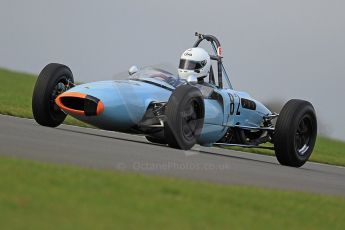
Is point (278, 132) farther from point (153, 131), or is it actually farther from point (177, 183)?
point (177, 183)

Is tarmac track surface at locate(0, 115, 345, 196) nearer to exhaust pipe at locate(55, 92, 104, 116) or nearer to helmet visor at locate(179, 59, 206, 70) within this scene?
exhaust pipe at locate(55, 92, 104, 116)

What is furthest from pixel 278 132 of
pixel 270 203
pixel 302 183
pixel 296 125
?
pixel 270 203

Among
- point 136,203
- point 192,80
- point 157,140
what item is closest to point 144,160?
point 136,203

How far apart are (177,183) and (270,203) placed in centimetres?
90

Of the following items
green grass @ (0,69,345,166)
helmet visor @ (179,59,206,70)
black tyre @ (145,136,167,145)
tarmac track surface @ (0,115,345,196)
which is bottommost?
green grass @ (0,69,345,166)

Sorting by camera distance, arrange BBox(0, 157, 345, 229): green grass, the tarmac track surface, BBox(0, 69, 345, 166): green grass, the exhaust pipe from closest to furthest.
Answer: BBox(0, 157, 345, 229): green grass
the tarmac track surface
the exhaust pipe
BBox(0, 69, 345, 166): green grass

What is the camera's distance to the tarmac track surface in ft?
30.3

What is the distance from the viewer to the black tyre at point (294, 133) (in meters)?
14.2

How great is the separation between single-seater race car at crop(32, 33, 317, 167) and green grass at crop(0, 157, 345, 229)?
390 cm

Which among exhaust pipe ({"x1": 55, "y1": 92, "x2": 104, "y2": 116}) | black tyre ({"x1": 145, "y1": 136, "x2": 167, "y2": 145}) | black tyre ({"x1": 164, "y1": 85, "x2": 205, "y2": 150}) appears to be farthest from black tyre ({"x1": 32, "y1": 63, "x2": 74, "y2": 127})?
black tyre ({"x1": 164, "y1": 85, "x2": 205, "y2": 150})

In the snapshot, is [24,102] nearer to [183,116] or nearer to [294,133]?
[294,133]

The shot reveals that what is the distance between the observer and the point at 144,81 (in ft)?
44.8

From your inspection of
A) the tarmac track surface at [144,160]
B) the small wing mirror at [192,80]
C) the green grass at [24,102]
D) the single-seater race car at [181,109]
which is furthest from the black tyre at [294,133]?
the green grass at [24,102]

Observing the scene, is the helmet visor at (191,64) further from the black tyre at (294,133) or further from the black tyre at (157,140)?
the black tyre at (294,133)
